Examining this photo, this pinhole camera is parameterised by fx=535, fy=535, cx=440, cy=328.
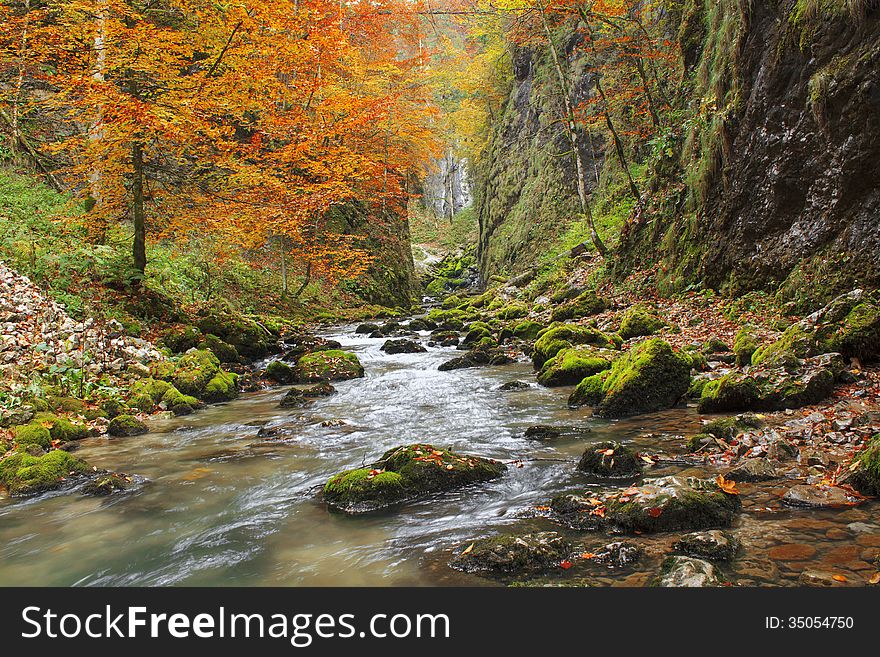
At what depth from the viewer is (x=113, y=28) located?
931 centimetres

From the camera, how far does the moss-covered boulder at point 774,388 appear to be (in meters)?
5.86

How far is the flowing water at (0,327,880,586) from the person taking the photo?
3.43 m

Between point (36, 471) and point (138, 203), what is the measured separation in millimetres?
7514

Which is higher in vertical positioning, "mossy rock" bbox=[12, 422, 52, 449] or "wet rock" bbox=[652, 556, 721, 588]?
"mossy rock" bbox=[12, 422, 52, 449]

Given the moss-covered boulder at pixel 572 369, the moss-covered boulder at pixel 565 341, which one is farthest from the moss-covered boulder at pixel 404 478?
the moss-covered boulder at pixel 565 341

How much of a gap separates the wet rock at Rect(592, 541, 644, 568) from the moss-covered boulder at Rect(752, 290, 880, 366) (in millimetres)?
4321

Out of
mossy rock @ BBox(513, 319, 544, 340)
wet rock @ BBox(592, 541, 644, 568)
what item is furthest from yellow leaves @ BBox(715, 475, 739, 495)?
mossy rock @ BBox(513, 319, 544, 340)

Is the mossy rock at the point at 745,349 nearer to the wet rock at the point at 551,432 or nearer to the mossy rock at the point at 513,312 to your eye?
the wet rock at the point at 551,432

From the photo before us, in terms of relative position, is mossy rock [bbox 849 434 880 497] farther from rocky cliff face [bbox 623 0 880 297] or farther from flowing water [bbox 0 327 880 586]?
rocky cliff face [bbox 623 0 880 297]

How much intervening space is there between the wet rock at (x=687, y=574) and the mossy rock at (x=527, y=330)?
11.2 meters
